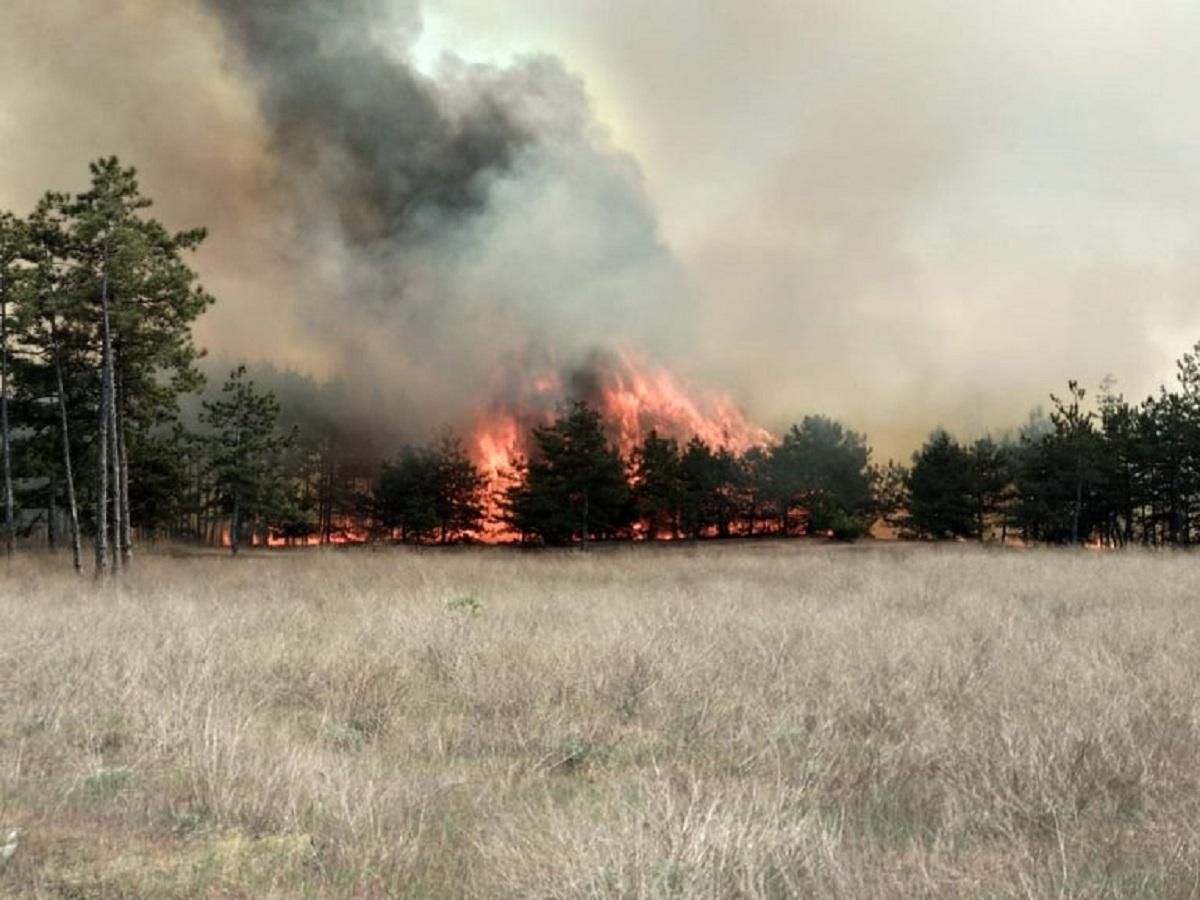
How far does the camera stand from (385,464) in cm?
9225

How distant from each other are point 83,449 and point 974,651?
128ft

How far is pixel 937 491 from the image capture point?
2569 inches

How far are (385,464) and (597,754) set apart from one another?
8990 centimetres

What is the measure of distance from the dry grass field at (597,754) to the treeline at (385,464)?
1414 centimetres

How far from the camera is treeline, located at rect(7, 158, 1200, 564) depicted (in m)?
23.1

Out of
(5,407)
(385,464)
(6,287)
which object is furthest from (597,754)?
(385,464)

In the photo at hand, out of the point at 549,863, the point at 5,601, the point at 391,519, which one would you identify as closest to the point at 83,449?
the point at 5,601

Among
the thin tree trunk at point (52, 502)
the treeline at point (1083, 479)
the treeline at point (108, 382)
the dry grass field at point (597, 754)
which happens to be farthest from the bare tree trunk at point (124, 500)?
the treeline at point (1083, 479)

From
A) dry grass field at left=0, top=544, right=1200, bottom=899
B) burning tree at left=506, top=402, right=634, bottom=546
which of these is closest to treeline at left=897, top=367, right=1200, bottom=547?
burning tree at left=506, top=402, right=634, bottom=546

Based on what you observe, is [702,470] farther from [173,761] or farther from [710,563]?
[173,761]

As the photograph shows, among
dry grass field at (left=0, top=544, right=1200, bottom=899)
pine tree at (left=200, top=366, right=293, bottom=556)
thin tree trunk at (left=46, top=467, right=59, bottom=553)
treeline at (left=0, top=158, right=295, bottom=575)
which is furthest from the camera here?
pine tree at (left=200, top=366, right=293, bottom=556)

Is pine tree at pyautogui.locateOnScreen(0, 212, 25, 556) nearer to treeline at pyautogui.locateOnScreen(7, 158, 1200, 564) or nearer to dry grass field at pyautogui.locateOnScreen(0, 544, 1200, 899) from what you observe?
treeline at pyautogui.locateOnScreen(7, 158, 1200, 564)

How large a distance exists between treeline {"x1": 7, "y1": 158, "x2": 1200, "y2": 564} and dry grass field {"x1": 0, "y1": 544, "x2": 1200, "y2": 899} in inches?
557

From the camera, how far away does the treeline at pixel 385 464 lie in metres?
23.1
